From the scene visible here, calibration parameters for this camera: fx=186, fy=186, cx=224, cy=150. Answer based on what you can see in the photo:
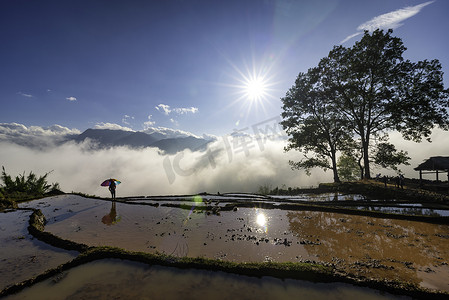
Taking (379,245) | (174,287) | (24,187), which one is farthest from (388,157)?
(24,187)

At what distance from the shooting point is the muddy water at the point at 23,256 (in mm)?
6465

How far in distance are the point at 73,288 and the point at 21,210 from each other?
745 inches

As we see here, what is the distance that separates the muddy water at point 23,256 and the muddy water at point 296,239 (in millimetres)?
1279

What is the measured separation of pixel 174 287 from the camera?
545 cm

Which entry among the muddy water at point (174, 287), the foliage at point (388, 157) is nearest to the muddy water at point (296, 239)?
the muddy water at point (174, 287)

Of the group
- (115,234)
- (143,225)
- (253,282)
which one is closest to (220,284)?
(253,282)

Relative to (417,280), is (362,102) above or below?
above

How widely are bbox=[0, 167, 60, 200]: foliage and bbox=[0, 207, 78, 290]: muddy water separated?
71.3 feet

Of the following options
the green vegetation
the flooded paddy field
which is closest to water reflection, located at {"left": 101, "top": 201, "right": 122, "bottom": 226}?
the flooded paddy field

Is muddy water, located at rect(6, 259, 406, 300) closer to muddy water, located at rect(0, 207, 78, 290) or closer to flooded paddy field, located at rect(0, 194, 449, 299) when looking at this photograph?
flooded paddy field, located at rect(0, 194, 449, 299)

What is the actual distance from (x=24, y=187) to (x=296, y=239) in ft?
130

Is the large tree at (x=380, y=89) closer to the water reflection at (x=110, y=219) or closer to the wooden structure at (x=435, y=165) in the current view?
the wooden structure at (x=435, y=165)

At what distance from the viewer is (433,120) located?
20516 mm

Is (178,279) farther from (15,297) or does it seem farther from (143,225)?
(143,225)
